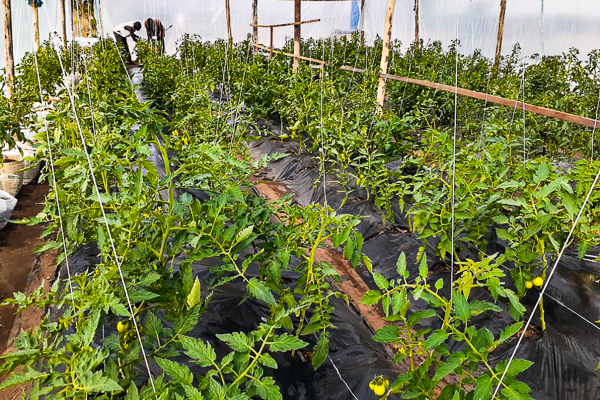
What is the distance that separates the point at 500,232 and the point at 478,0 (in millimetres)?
11262

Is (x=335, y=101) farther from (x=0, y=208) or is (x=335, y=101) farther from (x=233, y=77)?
(x=0, y=208)

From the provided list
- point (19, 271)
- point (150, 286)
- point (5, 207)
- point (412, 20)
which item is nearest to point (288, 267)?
point (150, 286)

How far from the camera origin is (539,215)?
1.66 m

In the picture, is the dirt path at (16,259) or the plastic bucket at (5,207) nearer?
the dirt path at (16,259)

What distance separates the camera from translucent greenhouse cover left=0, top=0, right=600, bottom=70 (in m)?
8.83

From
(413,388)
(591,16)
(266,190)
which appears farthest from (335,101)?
(591,16)

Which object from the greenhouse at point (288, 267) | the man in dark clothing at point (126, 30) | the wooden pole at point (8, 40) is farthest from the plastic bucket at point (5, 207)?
the man in dark clothing at point (126, 30)

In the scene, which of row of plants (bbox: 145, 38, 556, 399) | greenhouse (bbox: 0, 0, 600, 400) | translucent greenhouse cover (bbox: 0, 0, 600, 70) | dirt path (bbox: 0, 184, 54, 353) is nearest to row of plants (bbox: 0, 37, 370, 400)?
greenhouse (bbox: 0, 0, 600, 400)

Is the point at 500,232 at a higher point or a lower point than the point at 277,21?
lower

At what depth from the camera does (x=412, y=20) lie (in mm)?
14828

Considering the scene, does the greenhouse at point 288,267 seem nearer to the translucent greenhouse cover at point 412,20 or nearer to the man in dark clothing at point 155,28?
the translucent greenhouse cover at point 412,20

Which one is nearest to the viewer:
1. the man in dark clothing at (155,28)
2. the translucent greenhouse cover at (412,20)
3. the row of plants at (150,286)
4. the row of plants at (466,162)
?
the row of plants at (150,286)

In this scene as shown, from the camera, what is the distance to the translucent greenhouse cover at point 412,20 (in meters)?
8.83

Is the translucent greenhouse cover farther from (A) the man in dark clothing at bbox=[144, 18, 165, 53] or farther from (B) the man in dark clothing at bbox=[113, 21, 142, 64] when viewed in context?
(A) the man in dark clothing at bbox=[144, 18, 165, 53]
